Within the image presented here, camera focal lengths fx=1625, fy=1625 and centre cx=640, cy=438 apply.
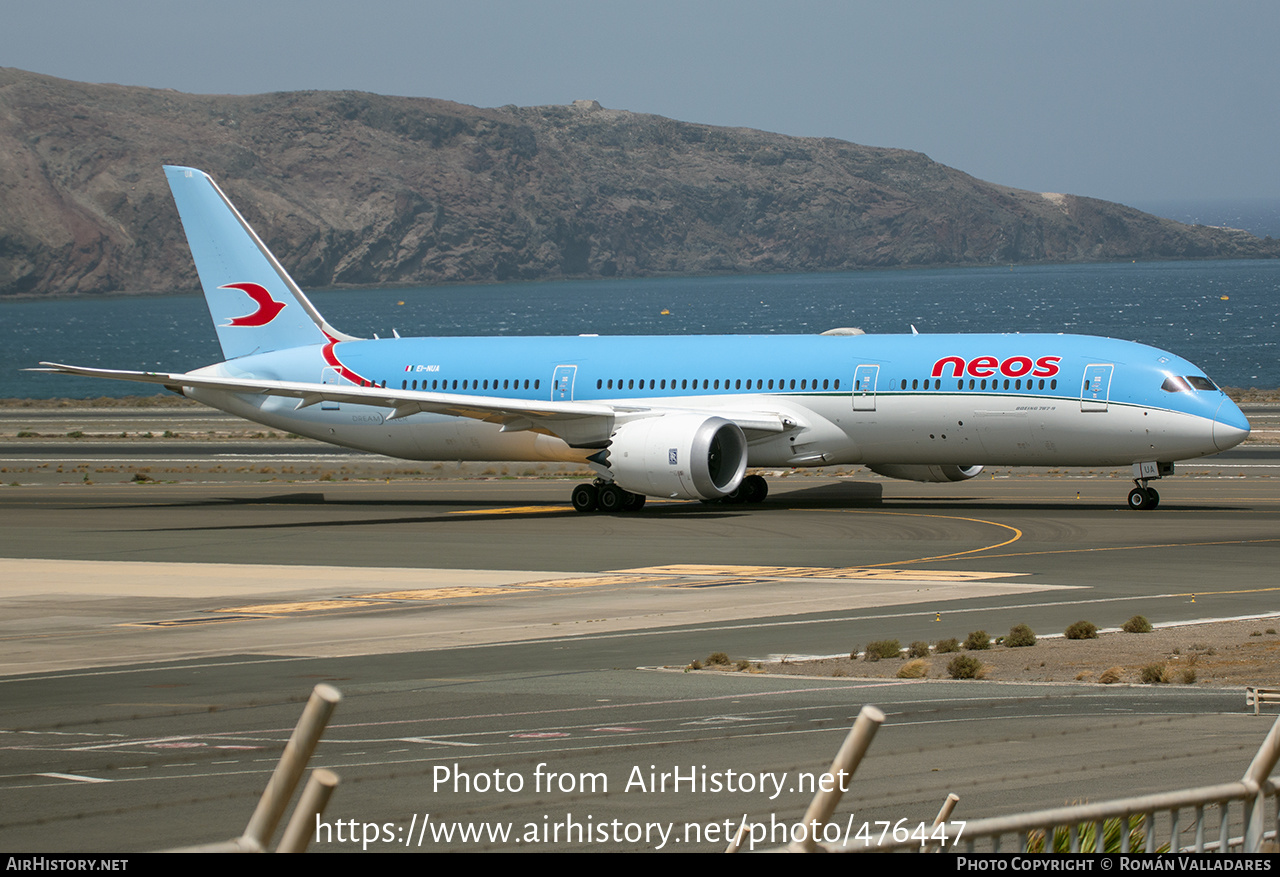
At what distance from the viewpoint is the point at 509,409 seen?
41.6 metres

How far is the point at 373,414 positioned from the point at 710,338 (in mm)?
10000

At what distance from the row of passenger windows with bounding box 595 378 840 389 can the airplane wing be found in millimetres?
729

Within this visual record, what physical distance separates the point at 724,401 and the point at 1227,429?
12.5m

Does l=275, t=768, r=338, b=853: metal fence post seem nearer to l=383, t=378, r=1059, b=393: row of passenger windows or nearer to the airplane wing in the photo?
the airplane wing

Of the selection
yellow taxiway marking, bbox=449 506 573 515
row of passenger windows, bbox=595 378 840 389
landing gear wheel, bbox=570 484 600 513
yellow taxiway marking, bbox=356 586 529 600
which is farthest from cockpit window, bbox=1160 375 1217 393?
yellow taxiway marking, bbox=356 586 529 600

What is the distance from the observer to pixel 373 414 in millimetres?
46750

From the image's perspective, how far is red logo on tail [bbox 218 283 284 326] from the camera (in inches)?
1954

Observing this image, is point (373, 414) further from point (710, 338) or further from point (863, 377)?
point (863, 377)

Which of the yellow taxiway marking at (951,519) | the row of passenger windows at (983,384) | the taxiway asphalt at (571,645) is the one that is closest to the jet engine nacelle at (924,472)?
the taxiway asphalt at (571,645)

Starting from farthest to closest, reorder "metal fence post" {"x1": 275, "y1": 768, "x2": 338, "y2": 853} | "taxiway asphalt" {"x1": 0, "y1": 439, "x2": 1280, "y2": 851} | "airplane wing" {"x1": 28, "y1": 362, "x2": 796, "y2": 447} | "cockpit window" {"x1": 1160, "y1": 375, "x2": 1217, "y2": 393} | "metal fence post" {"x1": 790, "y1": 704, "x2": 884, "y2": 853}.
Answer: "airplane wing" {"x1": 28, "y1": 362, "x2": 796, "y2": 447} → "cockpit window" {"x1": 1160, "y1": 375, "x2": 1217, "y2": 393} → "taxiway asphalt" {"x1": 0, "y1": 439, "x2": 1280, "y2": 851} → "metal fence post" {"x1": 790, "y1": 704, "x2": 884, "y2": 853} → "metal fence post" {"x1": 275, "y1": 768, "x2": 338, "y2": 853}

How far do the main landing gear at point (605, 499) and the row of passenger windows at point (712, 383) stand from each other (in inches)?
115

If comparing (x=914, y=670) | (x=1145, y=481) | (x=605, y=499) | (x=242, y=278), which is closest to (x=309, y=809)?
(x=914, y=670)

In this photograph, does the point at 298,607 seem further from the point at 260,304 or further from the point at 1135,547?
the point at 260,304

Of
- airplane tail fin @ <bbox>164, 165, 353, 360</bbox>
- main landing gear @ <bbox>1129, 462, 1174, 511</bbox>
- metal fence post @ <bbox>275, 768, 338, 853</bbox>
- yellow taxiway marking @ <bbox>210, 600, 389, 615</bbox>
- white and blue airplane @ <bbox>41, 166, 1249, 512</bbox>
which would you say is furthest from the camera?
airplane tail fin @ <bbox>164, 165, 353, 360</bbox>
